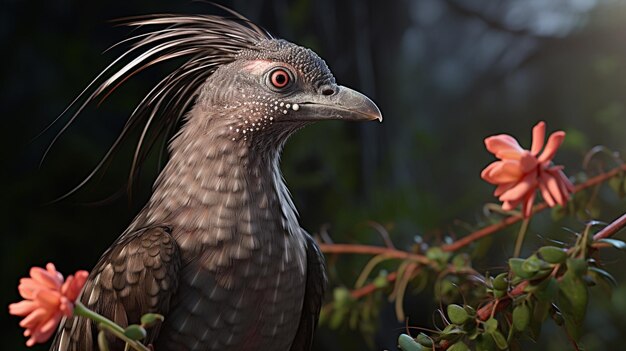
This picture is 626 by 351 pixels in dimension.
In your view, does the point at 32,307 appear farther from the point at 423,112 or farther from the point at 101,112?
the point at 423,112

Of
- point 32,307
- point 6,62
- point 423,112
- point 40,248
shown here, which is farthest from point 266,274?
point 423,112

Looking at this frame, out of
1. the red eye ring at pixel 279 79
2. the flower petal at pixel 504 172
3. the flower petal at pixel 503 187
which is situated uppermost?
the red eye ring at pixel 279 79

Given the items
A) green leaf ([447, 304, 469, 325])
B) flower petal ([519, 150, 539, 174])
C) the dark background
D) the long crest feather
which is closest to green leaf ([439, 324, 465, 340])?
green leaf ([447, 304, 469, 325])

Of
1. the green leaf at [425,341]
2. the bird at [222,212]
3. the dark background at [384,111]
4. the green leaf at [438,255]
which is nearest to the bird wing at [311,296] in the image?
the bird at [222,212]

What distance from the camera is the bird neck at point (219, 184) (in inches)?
23.4

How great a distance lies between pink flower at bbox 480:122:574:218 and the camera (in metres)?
0.39

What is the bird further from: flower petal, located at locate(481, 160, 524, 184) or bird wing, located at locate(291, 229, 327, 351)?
flower petal, located at locate(481, 160, 524, 184)

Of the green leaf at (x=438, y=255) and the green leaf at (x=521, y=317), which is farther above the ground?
the green leaf at (x=521, y=317)

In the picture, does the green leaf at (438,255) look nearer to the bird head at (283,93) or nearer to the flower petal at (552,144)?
the bird head at (283,93)

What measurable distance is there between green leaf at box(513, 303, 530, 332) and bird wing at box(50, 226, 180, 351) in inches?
10.5

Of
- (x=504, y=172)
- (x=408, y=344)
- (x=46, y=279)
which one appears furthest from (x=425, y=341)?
(x=46, y=279)

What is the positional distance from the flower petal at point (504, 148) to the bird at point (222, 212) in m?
0.19

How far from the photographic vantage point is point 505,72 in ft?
5.17

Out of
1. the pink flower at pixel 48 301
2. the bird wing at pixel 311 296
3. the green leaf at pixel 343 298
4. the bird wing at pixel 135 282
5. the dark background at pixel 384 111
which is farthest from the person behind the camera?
the dark background at pixel 384 111
